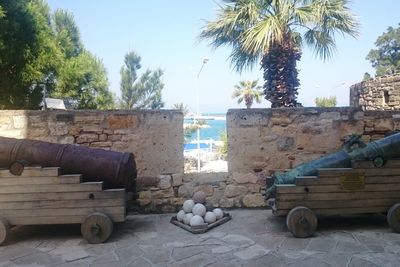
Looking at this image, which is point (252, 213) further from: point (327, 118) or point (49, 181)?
point (49, 181)

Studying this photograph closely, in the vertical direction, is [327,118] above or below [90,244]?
above

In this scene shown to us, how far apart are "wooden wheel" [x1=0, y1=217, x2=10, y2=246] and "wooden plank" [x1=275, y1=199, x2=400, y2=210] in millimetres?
2591

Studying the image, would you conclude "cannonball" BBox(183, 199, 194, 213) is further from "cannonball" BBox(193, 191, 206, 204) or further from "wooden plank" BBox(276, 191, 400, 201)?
"wooden plank" BBox(276, 191, 400, 201)

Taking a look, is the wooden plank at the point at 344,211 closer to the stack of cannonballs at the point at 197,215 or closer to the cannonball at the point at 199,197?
the stack of cannonballs at the point at 197,215

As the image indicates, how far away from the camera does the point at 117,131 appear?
173 inches

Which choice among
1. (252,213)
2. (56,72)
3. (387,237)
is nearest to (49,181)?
(252,213)

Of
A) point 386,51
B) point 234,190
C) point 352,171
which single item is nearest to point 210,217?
point 234,190

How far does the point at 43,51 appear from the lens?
973 cm

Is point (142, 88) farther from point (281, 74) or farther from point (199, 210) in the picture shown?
point (199, 210)

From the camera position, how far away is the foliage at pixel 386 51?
2898 centimetres

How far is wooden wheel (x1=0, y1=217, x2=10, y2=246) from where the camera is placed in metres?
3.35

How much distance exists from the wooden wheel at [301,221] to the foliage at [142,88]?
19.0 meters

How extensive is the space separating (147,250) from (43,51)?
8.26 metres

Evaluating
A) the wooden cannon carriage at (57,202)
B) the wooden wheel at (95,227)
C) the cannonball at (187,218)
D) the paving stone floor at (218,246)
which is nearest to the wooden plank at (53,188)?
the wooden cannon carriage at (57,202)
